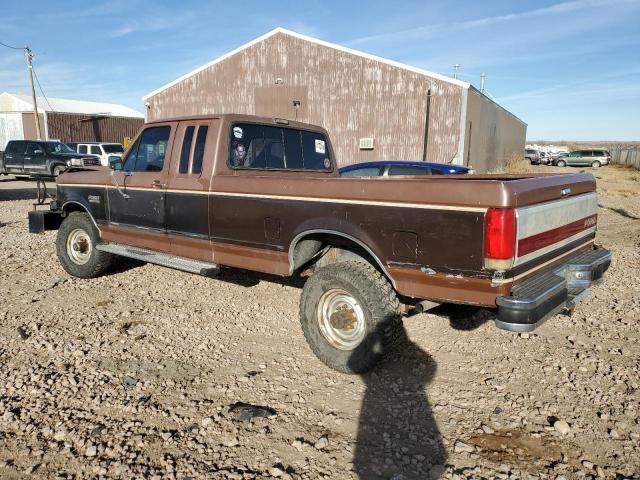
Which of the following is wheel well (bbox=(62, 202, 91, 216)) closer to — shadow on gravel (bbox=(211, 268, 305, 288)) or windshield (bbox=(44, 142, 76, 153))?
shadow on gravel (bbox=(211, 268, 305, 288))

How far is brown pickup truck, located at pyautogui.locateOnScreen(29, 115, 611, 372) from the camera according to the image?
3068 millimetres

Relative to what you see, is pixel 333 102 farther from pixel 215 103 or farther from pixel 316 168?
pixel 316 168

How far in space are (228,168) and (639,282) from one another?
524 centimetres

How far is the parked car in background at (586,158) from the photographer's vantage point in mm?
44963

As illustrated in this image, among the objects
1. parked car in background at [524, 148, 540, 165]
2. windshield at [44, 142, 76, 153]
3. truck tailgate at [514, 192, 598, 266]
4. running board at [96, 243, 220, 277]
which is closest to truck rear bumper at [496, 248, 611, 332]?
truck tailgate at [514, 192, 598, 266]

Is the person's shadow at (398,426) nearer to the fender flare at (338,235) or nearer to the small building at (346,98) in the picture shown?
the fender flare at (338,235)

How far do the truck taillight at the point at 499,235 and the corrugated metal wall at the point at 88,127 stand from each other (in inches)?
1521

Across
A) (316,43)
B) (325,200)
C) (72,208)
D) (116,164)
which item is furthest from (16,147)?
(325,200)

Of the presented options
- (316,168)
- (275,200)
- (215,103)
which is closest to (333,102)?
(215,103)

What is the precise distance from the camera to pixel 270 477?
263 cm

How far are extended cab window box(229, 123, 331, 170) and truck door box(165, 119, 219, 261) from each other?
270mm

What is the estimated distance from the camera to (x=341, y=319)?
3.89 metres

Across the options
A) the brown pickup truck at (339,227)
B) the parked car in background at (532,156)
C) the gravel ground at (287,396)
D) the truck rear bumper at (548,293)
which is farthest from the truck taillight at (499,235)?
the parked car in background at (532,156)

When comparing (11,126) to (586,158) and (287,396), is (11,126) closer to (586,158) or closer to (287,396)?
(287,396)
